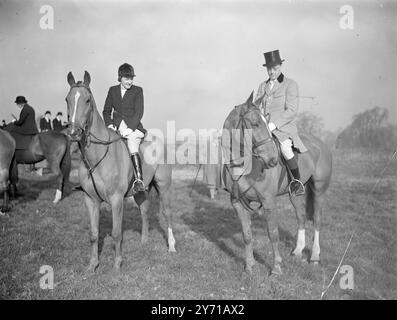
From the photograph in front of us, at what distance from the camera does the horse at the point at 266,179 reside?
17.7 ft

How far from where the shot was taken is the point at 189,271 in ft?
19.7

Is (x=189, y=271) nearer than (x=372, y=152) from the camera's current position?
Yes

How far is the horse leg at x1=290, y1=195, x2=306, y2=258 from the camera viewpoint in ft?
23.0

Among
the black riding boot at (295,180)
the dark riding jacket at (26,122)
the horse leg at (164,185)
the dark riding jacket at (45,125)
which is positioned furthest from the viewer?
the dark riding jacket at (45,125)

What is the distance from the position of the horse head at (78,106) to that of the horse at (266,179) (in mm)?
2308

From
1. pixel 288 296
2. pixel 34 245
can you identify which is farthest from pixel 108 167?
pixel 288 296

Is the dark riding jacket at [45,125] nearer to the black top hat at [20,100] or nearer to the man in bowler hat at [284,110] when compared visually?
the black top hat at [20,100]

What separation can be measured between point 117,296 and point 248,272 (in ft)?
7.53

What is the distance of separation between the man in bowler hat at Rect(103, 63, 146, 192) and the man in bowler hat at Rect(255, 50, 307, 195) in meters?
2.49

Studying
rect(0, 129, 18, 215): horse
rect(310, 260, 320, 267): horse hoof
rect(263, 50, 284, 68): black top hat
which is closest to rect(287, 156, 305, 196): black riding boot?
rect(310, 260, 320, 267): horse hoof

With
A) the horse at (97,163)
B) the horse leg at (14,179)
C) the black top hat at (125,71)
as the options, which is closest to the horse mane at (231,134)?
the horse at (97,163)

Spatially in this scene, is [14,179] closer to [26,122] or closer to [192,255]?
[26,122]

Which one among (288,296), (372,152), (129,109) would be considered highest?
(129,109)
